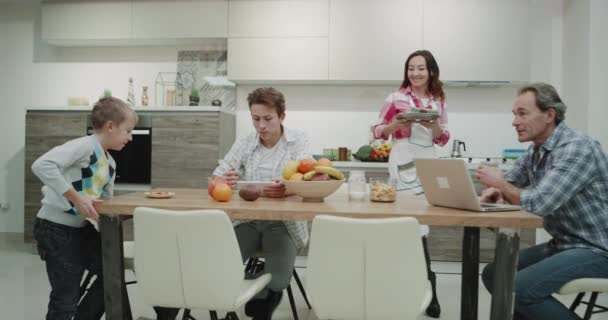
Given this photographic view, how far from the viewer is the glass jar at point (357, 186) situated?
188cm

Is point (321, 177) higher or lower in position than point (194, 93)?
lower

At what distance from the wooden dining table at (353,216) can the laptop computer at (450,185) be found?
36mm

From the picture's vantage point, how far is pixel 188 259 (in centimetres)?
155

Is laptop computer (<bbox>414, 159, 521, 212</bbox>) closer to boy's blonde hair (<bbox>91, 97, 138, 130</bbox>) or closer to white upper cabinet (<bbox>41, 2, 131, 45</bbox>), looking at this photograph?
boy's blonde hair (<bbox>91, 97, 138, 130</bbox>)

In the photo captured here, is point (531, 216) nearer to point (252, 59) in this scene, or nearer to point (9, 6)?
point (252, 59)

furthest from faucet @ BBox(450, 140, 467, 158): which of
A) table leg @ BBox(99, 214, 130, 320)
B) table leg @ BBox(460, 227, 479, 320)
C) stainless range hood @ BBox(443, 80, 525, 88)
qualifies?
table leg @ BBox(99, 214, 130, 320)

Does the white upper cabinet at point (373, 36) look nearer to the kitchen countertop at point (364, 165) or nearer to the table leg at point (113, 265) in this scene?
the kitchen countertop at point (364, 165)

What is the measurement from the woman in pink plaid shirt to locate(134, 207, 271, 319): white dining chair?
132 cm

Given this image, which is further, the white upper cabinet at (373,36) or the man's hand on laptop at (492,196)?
the white upper cabinet at (373,36)

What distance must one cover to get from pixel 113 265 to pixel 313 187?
765 millimetres

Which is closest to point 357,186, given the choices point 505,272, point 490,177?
point 490,177

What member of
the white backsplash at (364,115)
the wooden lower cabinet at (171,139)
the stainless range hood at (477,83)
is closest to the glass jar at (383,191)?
the wooden lower cabinet at (171,139)

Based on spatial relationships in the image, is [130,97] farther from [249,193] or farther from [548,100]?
[548,100]

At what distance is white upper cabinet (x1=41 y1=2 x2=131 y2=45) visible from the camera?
439 cm
